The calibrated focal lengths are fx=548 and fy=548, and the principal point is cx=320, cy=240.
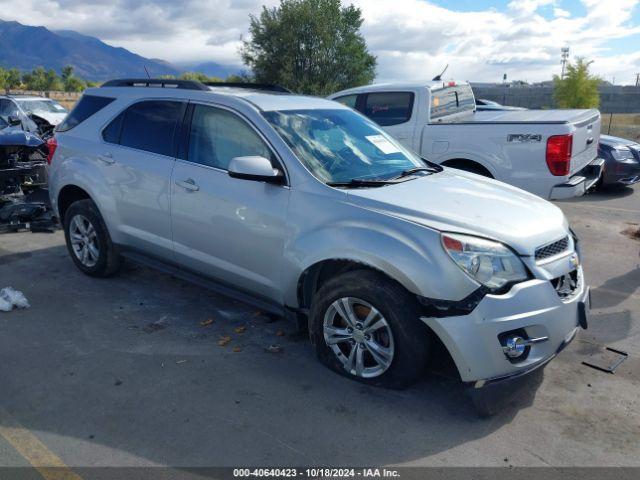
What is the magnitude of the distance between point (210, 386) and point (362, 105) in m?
5.71

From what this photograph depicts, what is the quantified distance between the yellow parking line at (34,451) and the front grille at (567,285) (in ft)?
9.36

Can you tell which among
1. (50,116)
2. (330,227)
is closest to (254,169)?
(330,227)

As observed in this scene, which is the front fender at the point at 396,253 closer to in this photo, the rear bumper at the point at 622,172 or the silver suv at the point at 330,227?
the silver suv at the point at 330,227

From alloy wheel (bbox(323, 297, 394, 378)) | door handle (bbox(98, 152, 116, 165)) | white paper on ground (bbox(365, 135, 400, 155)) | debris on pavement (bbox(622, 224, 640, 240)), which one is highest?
white paper on ground (bbox(365, 135, 400, 155))

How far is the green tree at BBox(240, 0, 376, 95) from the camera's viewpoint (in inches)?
1316

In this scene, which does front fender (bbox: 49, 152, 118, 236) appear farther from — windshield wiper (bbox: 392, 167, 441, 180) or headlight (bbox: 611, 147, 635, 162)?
headlight (bbox: 611, 147, 635, 162)

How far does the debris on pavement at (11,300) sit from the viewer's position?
4.77 meters

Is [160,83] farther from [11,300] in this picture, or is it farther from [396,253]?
[396,253]

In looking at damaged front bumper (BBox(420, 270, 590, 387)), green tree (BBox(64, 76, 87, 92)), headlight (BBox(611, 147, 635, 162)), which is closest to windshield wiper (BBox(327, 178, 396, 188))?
damaged front bumper (BBox(420, 270, 590, 387))

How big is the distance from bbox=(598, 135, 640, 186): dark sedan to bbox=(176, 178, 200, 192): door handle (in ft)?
28.8

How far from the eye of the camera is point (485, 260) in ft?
10.1

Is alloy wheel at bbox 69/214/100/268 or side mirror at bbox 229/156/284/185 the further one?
alloy wheel at bbox 69/214/100/268

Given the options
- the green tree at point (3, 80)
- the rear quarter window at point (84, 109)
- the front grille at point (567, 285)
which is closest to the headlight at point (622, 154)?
the front grille at point (567, 285)

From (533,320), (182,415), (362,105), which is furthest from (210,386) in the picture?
(362,105)
